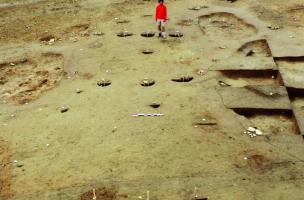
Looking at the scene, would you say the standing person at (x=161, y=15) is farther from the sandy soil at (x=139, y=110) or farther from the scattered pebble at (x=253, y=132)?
the scattered pebble at (x=253, y=132)

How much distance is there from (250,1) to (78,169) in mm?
11235

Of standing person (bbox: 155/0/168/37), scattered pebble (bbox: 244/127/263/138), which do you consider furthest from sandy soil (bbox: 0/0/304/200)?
standing person (bbox: 155/0/168/37)

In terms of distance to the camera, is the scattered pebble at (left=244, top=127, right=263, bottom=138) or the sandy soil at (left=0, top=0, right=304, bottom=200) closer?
the sandy soil at (left=0, top=0, right=304, bottom=200)

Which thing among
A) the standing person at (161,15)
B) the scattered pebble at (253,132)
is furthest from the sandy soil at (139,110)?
the standing person at (161,15)

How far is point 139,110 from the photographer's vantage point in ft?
29.8

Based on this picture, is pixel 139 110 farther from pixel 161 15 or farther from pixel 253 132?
pixel 161 15

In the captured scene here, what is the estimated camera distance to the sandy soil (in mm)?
7043

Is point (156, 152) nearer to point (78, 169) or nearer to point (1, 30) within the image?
point (78, 169)

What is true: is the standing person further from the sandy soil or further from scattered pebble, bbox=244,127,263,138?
scattered pebble, bbox=244,127,263,138

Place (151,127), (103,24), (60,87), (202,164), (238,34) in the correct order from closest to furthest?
(202,164) → (151,127) → (60,87) → (238,34) → (103,24)

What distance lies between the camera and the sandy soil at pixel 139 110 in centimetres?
704

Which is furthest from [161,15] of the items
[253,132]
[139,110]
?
[253,132]

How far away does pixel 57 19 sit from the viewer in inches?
589

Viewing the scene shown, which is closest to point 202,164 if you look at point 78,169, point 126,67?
point 78,169
